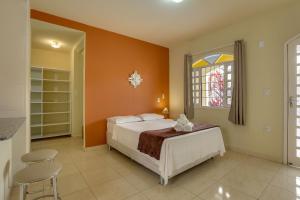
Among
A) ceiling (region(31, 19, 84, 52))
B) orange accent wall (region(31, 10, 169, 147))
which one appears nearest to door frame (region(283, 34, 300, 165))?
orange accent wall (region(31, 10, 169, 147))

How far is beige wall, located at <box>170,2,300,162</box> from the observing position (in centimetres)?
283

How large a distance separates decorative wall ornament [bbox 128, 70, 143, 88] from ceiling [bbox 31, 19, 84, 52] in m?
1.52

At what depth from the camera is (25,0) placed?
6.95 ft

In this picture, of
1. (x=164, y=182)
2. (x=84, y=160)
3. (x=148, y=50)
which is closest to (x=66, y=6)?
(x=148, y=50)

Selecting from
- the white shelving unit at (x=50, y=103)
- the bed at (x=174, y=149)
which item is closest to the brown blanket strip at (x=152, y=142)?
the bed at (x=174, y=149)

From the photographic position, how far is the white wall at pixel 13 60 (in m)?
2.01

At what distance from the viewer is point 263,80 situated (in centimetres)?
306

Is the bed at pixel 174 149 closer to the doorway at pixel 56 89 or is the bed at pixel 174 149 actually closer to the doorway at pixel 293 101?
the doorway at pixel 293 101

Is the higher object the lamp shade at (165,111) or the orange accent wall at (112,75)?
the orange accent wall at (112,75)

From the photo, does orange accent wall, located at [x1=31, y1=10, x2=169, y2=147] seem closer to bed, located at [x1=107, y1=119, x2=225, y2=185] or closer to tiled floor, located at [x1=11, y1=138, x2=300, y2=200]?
bed, located at [x1=107, y1=119, x2=225, y2=185]

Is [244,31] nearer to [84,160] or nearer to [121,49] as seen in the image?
[121,49]

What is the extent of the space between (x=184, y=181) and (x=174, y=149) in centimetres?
53

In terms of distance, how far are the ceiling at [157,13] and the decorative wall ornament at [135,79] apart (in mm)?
1054

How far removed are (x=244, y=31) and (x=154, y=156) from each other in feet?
10.3
